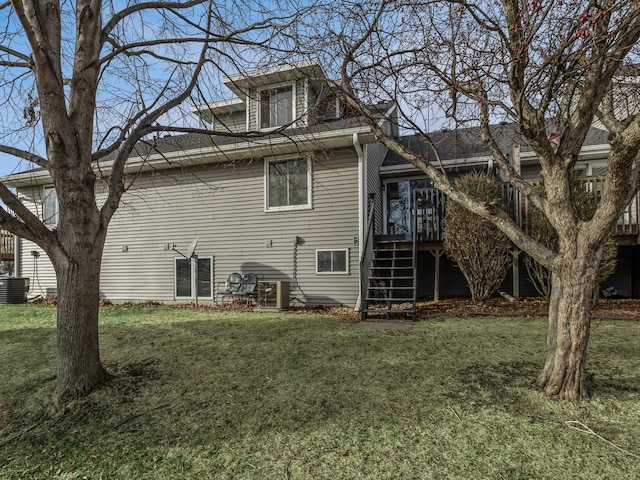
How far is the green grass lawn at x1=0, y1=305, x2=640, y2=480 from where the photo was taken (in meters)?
2.40

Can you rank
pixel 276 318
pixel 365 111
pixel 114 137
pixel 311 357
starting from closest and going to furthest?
pixel 365 111 → pixel 311 357 → pixel 114 137 → pixel 276 318

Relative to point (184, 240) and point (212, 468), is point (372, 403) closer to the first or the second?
point (212, 468)

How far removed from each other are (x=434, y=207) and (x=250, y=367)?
6071 mm

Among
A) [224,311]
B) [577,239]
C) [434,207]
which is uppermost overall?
[434,207]

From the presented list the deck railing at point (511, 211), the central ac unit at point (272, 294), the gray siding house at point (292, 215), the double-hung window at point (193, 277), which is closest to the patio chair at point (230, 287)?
the gray siding house at point (292, 215)

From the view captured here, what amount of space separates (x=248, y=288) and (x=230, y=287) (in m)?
0.64

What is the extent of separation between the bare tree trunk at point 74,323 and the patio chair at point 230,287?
5.53 metres

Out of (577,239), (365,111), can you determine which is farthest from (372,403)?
(365,111)

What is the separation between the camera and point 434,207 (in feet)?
28.7

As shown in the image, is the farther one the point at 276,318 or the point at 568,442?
the point at 276,318

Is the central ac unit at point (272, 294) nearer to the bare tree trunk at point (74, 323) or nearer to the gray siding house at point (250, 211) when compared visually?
the gray siding house at point (250, 211)

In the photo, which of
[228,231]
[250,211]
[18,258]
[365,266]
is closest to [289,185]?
[250,211]

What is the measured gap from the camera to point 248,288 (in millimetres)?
8945

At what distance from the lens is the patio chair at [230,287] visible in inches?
358
